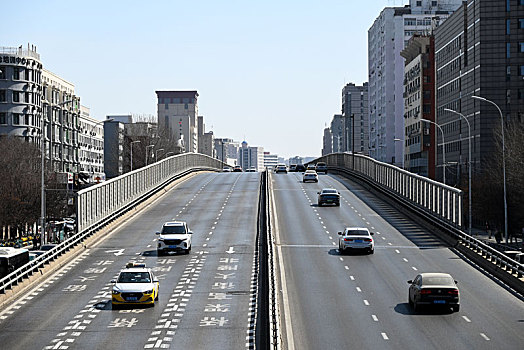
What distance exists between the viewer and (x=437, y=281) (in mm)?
31844

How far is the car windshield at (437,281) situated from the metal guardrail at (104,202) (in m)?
16.5

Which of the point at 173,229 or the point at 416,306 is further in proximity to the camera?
the point at 173,229

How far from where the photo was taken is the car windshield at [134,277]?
34.6 meters

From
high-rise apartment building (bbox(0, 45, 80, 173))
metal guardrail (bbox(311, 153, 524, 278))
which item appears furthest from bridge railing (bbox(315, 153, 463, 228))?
high-rise apartment building (bbox(0, 45, 80, 173))

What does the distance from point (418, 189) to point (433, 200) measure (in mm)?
5725

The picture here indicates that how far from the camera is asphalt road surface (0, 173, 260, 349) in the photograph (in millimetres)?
27594

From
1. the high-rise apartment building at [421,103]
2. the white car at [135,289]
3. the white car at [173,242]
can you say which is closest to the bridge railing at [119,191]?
the white car at [173,242]

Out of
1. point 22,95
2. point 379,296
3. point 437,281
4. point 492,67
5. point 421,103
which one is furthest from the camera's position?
point 421,103

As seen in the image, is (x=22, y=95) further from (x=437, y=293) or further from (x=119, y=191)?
(x=437, y=293)

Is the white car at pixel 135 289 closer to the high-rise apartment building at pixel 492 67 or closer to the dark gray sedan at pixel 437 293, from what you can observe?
the dark gray sedan at pixel 437 293

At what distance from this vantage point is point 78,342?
88.9 feet

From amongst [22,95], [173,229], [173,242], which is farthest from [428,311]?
[22,95]

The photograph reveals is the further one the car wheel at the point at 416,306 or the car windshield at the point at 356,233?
the car windshield at the point at 356,233

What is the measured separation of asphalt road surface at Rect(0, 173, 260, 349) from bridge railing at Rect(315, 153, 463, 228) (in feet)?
40.4
